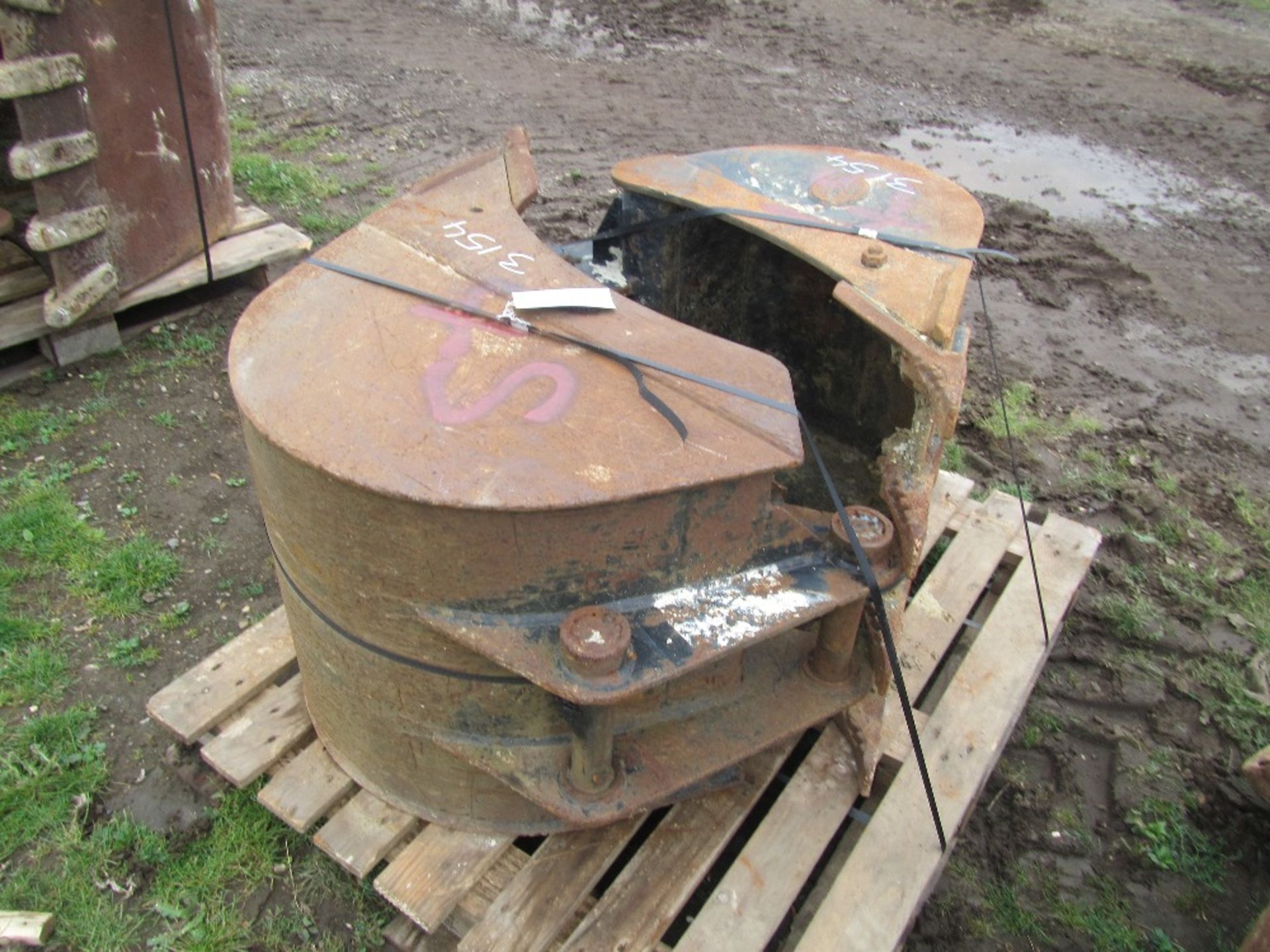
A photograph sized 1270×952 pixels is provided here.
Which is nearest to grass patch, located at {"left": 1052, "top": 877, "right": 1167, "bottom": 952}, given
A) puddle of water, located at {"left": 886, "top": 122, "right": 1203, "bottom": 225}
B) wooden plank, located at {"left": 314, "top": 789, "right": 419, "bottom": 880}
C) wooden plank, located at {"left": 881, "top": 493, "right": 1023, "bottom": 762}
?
wooden plank, located at {"left": 881, "top": 493, "right": 1023, "bottom": 762}

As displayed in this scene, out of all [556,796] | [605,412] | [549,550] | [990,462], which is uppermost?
[605,412]

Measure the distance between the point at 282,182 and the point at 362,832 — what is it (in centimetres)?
419

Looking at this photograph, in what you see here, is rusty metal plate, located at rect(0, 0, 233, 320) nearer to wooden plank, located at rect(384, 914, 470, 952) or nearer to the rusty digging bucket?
the rusty digging bucket

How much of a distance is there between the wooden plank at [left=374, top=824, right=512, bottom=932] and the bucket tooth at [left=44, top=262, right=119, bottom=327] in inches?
109

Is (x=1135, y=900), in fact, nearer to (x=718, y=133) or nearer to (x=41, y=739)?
(x=41, y=739)

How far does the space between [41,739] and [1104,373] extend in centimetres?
459

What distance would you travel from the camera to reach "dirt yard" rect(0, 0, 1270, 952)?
2.53 meters

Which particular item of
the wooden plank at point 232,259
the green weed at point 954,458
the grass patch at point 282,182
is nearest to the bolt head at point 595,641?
the green weed at point 954,458

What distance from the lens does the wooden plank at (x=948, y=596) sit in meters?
2.66

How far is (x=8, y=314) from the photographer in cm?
391

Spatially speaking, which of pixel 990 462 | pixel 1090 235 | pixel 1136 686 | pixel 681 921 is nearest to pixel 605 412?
pixel 681 921

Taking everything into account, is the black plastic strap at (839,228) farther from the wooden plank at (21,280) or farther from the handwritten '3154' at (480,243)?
the wooden plank at (21,280)

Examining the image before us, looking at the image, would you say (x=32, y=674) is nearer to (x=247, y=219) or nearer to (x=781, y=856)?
(x=781, y=856)

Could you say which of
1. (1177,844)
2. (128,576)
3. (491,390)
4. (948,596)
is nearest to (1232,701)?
(1177,844)
